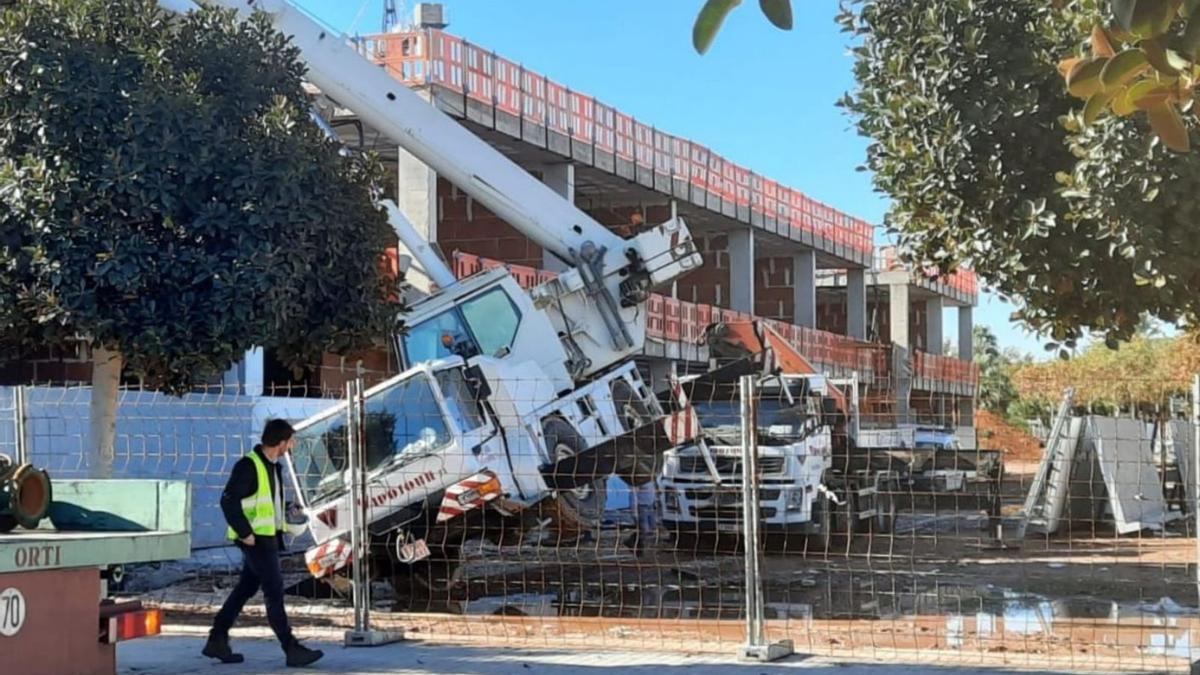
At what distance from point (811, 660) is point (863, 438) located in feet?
40.5

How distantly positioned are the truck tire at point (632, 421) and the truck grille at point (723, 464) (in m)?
0.93

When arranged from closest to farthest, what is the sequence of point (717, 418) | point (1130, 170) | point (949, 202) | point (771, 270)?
point (1130, 170) → point (949, 202) → point (717, 418) → point (771, 270)

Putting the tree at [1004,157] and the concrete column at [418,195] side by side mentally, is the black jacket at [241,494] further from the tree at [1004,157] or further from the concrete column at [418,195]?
the concrete column at [418,195]

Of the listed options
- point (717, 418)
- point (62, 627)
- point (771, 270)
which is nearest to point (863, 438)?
point (717, 418)

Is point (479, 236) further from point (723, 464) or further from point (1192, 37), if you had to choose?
point (1192, 37)

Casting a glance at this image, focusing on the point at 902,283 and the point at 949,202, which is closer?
the point at 949,202

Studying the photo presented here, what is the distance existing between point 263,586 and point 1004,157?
508 centimetres

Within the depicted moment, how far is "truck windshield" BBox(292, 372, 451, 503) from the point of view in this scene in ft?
41.1

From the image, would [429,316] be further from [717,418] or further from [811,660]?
[811,660]

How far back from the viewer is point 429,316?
14.3 meters

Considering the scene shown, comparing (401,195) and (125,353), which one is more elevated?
(401,195)

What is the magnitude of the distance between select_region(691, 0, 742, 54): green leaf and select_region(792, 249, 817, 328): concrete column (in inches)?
1507

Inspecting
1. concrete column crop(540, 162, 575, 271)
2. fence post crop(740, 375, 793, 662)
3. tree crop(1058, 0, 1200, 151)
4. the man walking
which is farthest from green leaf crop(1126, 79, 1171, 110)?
A: concrete column crop(540, 162, 575, 271)

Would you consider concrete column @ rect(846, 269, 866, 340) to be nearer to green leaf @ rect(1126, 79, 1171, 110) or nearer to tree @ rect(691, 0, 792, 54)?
green leaf @ rect(1126, 79, 1171, 110)
